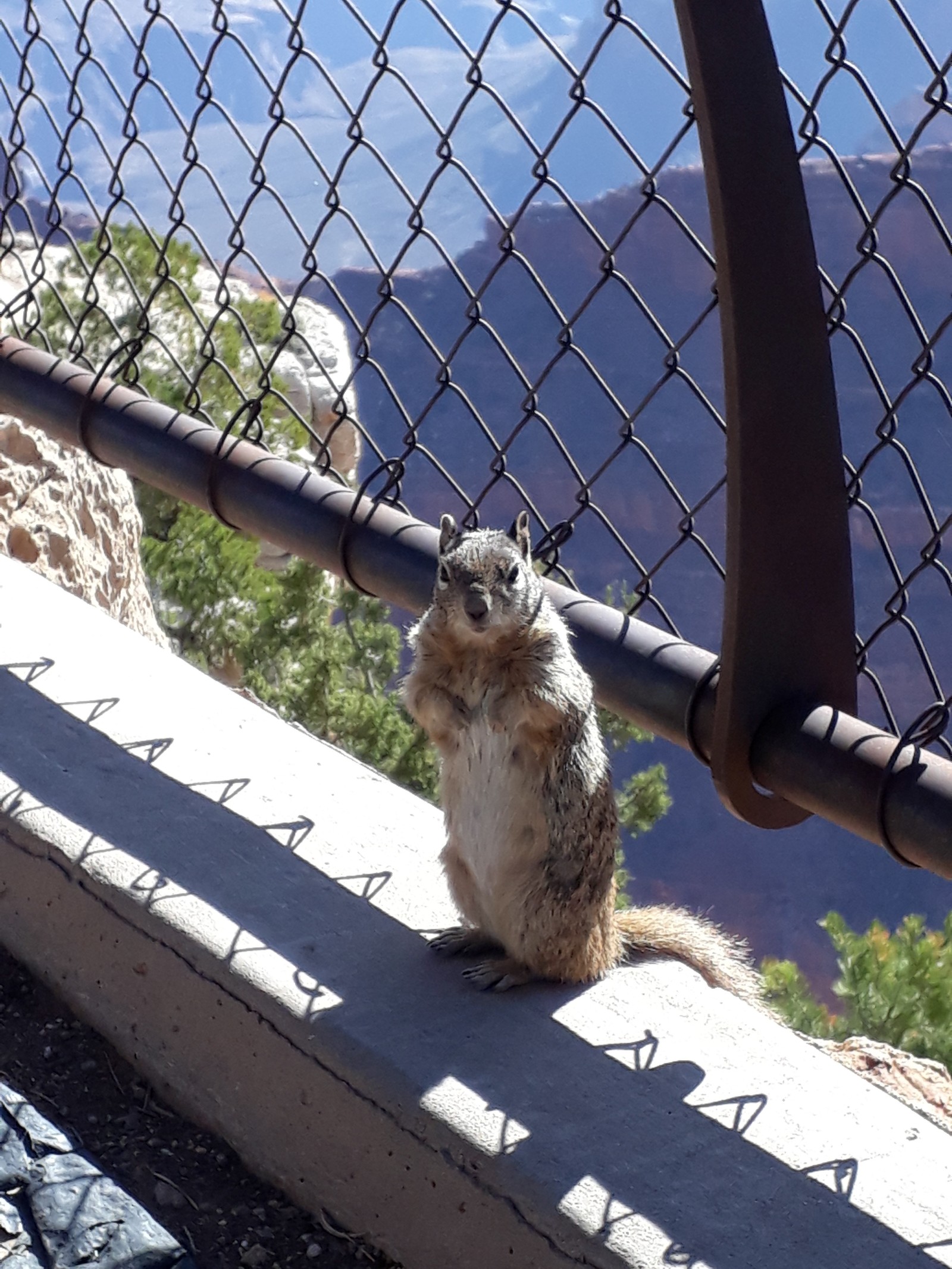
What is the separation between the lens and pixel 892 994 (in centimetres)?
524

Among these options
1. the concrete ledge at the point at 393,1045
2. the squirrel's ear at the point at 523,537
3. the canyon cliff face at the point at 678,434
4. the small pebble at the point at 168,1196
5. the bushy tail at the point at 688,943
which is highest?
the canyon cliff face at the point at 678,434

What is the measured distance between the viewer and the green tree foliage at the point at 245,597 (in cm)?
724

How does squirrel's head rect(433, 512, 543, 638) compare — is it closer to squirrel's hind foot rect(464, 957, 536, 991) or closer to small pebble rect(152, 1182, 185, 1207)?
squirrel's hind foot rect(464, 957, 536, 991)

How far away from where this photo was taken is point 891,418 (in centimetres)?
170

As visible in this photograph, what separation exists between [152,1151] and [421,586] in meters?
0.91

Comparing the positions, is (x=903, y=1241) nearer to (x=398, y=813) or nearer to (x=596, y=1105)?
(x=596, y=1105)

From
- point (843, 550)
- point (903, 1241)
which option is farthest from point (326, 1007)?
point (843, 550)

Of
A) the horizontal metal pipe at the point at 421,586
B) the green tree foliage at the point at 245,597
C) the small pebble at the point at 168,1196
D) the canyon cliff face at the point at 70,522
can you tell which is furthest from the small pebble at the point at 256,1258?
the green tree foliage at the point at 245,597

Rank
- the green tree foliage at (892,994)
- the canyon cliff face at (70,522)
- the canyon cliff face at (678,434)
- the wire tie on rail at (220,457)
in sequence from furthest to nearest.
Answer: the canyon cliff face at (678,434) < the green tree foliage at (892,994) < the canyon cliff face at (70,522) < the wire tie on rail at (220,457)

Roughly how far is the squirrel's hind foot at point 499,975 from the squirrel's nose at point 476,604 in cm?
52

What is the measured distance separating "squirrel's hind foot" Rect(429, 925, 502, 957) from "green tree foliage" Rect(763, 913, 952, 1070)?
2.69 meters

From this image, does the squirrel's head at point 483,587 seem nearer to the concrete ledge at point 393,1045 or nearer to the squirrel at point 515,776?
the squirrel at point 515,776

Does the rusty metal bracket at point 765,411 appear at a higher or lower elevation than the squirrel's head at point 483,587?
higher

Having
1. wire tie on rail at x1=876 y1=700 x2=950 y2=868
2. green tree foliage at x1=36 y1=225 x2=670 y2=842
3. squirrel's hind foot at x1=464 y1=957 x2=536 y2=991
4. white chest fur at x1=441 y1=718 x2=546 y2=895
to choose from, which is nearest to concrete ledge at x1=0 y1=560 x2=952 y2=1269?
squirrel's hind foot at x1=464 y1=957 x2=536 y2=991
